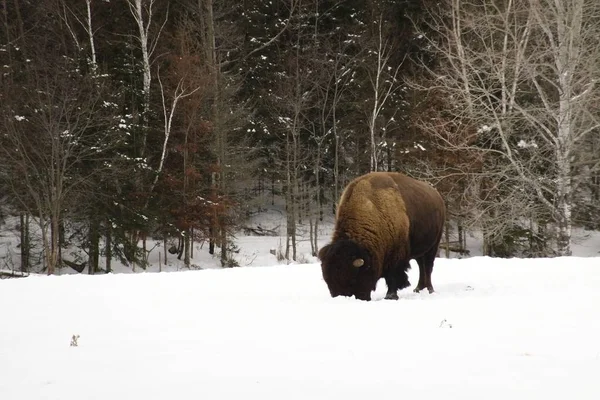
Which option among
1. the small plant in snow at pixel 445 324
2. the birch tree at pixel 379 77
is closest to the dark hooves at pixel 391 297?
the small plant in snow at pixel 445 324

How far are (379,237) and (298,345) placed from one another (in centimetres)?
363

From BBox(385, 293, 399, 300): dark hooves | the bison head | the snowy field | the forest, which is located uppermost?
the forest

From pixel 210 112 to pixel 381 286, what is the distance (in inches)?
601

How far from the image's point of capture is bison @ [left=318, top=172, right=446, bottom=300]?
6.89 meters

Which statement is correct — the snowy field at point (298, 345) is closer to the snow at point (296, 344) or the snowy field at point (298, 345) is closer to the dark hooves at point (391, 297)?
the snow at point (296, 344)

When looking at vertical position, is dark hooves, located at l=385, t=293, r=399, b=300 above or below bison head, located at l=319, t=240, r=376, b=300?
below

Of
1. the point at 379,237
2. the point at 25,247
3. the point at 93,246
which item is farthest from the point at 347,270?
the point at 25,247

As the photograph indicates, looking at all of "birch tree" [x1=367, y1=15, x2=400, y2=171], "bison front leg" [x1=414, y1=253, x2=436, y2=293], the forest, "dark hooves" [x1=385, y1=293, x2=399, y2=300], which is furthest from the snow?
"birch tree" [x1=367, y1=15, x2=400, y2=171]

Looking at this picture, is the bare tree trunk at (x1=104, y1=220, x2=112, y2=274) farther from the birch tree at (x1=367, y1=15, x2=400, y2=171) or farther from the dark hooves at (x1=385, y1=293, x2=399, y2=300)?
the dark hooves at (x1=385, y1=293, x2=399, y2=300)

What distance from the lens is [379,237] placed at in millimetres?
7426

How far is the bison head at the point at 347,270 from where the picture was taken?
22.3ft

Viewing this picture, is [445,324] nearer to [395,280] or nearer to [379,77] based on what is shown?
[395,280]

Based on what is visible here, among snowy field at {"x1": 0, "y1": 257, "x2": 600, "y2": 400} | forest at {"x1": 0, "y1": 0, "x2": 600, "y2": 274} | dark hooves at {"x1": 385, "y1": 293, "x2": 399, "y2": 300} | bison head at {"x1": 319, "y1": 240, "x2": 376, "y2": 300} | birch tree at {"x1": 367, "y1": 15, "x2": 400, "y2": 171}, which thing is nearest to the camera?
snowy field at {"x1": 0, "y1": 257, "x2": 600, "y2": 400}

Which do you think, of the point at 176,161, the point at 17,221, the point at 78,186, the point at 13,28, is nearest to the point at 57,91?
the point at 78,186
